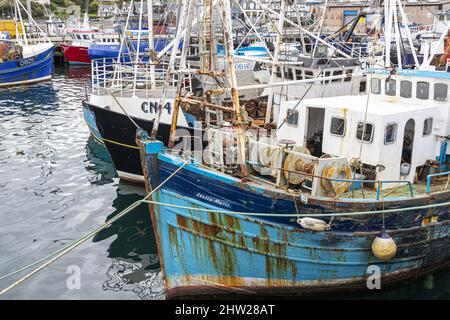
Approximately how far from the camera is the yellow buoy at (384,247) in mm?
9453

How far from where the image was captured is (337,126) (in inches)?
426

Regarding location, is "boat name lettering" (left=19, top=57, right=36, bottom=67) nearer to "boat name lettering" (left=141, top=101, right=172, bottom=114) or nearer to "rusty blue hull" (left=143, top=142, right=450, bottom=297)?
"boat name lettering" (left=141, top=101, right=172, bottom=114)

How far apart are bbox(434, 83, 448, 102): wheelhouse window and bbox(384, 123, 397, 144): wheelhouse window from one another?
2.20 m

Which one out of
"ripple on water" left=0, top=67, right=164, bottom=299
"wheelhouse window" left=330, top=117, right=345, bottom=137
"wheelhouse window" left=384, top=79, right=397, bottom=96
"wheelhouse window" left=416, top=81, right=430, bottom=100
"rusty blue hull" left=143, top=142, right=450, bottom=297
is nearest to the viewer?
"rusty blue hull" left=143, top=142, right=450, bottom=297

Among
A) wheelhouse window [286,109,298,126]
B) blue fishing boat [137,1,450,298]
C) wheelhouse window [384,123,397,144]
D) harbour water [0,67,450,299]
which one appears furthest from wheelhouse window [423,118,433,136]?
harbour water [0,67,450,299]

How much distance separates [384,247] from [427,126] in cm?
353

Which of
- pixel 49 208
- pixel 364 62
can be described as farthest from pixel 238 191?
pixel 364 62

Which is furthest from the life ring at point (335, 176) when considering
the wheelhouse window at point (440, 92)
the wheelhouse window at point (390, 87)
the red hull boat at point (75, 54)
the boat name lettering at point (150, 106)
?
the red hull boat at point (75, 54)

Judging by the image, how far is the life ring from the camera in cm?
945

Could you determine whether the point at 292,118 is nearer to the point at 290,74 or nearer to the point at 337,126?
the point at 337,126

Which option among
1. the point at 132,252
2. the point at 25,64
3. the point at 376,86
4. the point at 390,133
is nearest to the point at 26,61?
the point at 25,64
